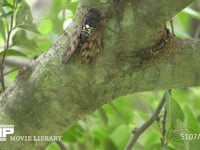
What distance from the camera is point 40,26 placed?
1.75 m

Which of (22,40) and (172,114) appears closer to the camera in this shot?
(172,114)

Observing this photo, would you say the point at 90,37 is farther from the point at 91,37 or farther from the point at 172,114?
the point at 172,114

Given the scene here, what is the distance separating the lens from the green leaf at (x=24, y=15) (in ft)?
3.72

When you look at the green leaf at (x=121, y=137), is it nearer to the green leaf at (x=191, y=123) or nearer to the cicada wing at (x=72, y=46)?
the green leaf at (x=191, y=123)

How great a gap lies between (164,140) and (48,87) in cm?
30

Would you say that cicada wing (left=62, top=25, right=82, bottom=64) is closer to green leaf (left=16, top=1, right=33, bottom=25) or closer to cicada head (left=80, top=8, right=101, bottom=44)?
cicada head (left=80, top=8, right=101, bottom=44)

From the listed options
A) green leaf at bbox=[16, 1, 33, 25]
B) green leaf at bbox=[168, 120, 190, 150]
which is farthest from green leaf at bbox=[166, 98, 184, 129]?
green leaf at bbox=[16, 1, 33, 25]

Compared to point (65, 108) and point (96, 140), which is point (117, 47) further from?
point (96, 140)

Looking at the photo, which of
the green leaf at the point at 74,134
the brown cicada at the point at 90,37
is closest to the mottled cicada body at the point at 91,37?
the brown cicada at the point at 90,37

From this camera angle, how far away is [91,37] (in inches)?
37.7

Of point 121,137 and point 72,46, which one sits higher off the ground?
point 72,46

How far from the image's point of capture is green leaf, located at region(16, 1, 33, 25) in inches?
44.6

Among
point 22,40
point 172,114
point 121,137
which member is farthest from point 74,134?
point 172,114

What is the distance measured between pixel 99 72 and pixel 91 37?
7 cm
